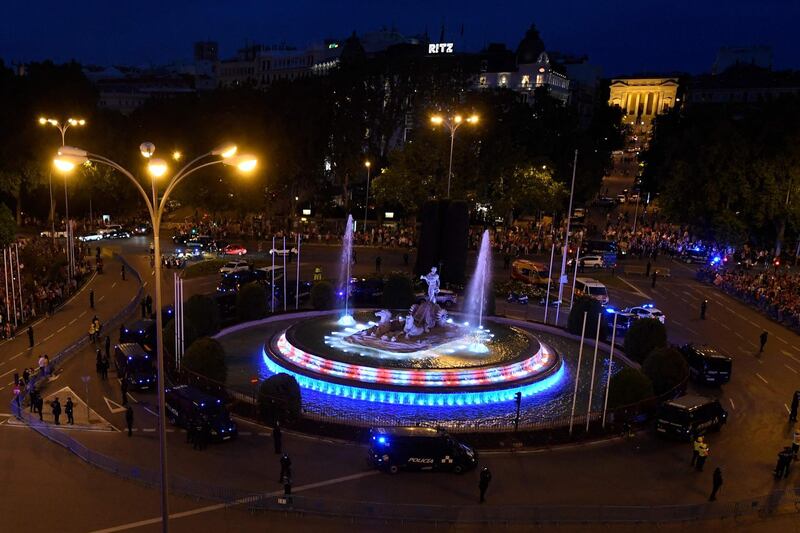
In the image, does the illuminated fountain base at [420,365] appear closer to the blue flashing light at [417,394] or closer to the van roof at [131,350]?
the blue flashing light at [417,394]

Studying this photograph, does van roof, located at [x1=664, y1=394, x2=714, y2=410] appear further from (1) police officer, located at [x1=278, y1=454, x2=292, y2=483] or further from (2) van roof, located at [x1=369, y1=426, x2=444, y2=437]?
(1) police officer, located at [x1=278, y1=454, x2=292, y2=483]

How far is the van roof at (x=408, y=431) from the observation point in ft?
58.1

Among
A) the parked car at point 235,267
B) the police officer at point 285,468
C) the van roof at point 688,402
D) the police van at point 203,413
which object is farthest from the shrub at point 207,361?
the parked car at point 235,267

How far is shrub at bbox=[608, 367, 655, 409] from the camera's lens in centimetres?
2122

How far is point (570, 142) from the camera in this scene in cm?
7681

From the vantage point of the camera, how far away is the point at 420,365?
79.8 feet

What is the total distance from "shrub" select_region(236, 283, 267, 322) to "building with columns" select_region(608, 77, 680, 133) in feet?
428

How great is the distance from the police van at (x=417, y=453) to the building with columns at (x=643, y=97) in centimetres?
14086

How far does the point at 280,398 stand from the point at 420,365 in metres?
6.22

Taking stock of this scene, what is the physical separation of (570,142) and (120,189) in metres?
51.0

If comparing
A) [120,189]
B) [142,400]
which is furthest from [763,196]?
[120,189]

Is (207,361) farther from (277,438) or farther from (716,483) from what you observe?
(716,483)

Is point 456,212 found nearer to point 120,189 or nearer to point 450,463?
point 450,463

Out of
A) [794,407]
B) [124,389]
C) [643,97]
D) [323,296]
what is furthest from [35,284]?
[643,97]
